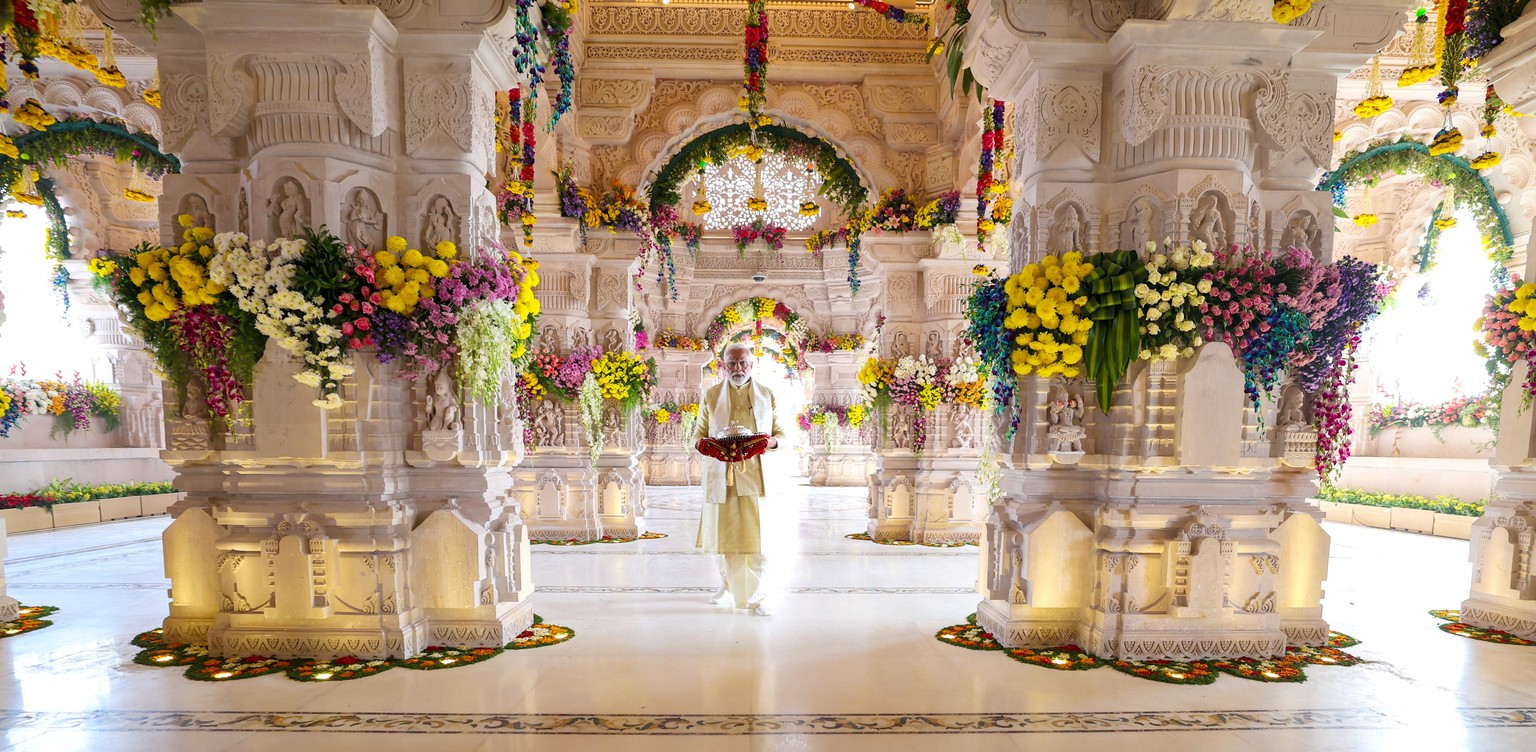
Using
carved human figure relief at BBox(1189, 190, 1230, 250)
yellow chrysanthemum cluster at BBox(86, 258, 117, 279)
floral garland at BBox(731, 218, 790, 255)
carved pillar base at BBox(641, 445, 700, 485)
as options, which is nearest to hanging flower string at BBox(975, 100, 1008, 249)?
carved human figure relief at BBox(1189, 190, 1230, 250)

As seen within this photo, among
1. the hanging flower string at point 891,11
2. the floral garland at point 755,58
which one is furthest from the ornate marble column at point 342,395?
the hanging flower string at point 891,11

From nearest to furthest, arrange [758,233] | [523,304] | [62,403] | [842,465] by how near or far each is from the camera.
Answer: [523,304] → [62,403] → [758,233] → [842,465]

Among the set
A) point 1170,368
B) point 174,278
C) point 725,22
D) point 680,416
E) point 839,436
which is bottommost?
point 839,436

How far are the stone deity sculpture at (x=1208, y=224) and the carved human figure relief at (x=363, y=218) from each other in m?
5.14

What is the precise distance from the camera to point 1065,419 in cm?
426

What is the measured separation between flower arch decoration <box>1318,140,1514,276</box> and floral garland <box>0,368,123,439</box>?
682 inches

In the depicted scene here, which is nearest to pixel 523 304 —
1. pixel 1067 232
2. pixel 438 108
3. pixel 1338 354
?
pixel 438 108

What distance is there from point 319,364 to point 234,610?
1.73m

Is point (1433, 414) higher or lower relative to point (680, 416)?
higher

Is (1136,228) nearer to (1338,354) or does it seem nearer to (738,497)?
(1338,354)

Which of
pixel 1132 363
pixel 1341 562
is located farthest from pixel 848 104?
pixel 1341 562

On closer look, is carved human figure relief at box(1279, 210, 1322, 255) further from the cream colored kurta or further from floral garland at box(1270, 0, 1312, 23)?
the cream colored kurta

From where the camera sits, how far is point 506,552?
4.54 m

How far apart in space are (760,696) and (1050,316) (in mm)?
2807
